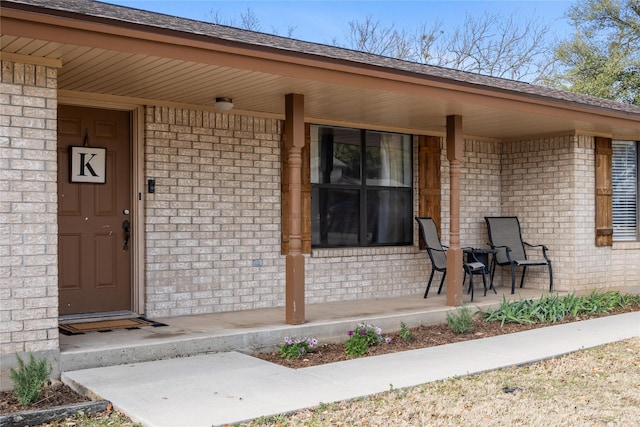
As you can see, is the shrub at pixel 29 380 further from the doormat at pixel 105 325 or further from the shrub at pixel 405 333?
the shrub at pixel 405 333

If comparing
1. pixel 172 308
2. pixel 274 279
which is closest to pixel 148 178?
pixel 172 308

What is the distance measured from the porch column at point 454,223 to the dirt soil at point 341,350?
1.39ft

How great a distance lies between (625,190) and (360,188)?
14.1 feet

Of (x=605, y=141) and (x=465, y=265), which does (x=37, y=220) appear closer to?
(x=465, y=265)

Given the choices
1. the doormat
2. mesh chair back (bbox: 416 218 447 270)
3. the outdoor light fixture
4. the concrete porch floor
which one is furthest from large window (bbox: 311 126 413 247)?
the doormat

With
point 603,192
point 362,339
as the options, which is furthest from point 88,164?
point 603,192

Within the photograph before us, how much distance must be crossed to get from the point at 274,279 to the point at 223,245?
77cm

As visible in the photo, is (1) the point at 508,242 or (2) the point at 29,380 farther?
Result: (1) the point at 508,242

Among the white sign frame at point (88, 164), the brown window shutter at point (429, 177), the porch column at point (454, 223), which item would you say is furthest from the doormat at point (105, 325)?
the brown window shutter at point (429, 177)

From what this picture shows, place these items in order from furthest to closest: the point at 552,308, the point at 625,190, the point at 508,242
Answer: the point at 625,190 → the point at 508,242 → the point at 552,308

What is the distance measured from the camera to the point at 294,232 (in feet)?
21.5

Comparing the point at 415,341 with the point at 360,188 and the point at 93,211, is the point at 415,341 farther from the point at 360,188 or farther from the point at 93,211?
the point at 93,211

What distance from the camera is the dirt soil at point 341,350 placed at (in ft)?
15.3

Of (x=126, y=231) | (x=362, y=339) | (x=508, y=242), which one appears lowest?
(x=362, y=339)
